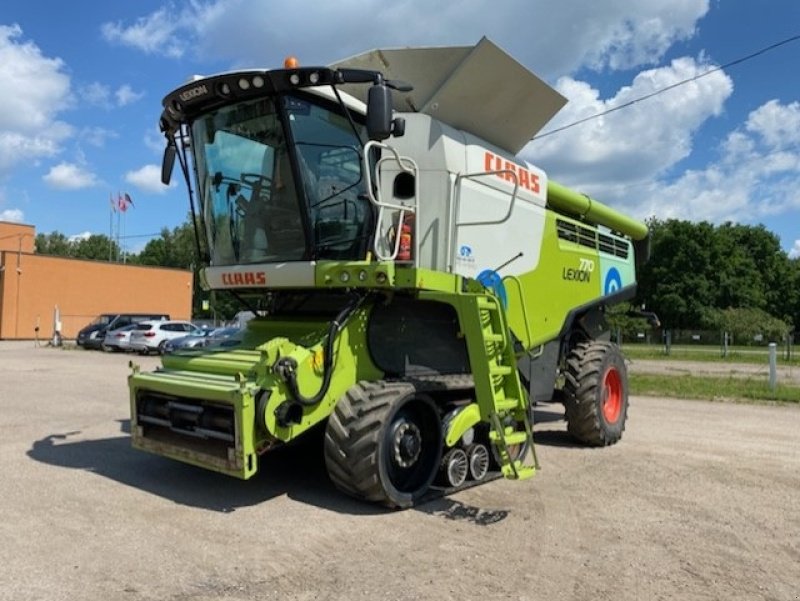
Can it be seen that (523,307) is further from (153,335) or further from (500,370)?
(153,335)

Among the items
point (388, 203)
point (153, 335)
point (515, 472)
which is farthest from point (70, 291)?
point (515, 472)

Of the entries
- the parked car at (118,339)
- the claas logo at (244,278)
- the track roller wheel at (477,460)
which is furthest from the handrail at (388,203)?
the parked car at (118,339)

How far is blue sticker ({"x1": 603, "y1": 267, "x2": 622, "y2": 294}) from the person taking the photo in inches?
383

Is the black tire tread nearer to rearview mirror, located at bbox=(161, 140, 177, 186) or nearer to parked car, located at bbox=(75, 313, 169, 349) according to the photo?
rearview mirror, located at bbox=(161, 140, 177, 186)

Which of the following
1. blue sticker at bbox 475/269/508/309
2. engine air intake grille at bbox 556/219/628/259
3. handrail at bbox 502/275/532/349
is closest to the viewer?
blue sticker at bbox 475/269/508/309

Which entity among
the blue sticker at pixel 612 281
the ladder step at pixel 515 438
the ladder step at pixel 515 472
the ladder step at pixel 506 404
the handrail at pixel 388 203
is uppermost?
the handrail at pixel 388 203

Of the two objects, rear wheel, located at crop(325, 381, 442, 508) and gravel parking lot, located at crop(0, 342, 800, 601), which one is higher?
rear wheel, located at crop(325, 381, 442, 508)

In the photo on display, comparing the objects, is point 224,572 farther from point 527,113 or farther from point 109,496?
point 527,113

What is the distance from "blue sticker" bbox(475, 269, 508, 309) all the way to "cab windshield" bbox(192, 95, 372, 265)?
1344mm

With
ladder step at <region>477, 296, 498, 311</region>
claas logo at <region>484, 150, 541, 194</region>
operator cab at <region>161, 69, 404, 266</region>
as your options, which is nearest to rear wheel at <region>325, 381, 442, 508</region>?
ladder step at <region>477, 296, 498, 311</region>

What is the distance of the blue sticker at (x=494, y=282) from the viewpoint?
6.88 m

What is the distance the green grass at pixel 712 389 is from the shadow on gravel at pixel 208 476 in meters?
9.97

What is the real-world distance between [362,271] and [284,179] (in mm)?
1098

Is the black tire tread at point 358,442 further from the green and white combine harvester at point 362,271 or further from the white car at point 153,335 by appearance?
the white car at point 153,335
